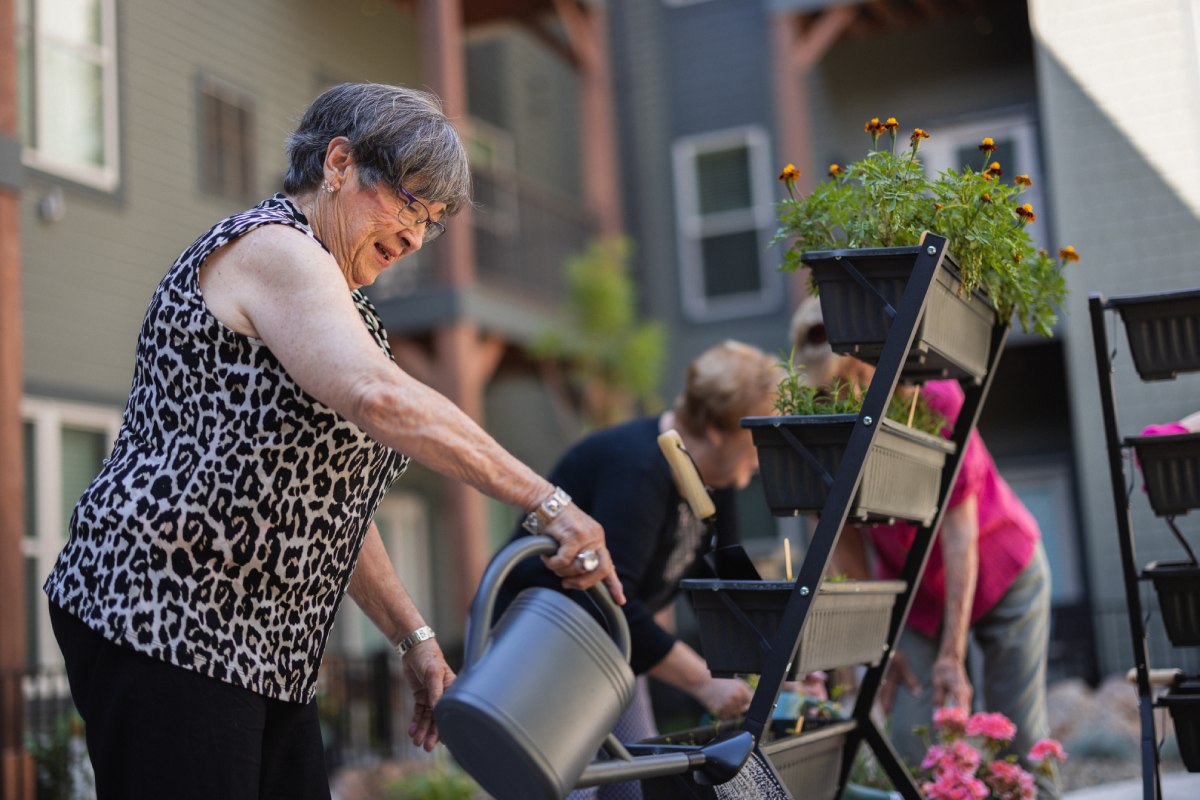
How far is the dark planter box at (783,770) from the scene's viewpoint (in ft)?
8.18

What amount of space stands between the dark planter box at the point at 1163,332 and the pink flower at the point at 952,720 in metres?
0.99

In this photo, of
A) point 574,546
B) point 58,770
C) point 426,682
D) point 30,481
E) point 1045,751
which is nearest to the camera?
point 574,546

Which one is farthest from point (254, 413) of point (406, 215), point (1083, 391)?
point (1083, 391)

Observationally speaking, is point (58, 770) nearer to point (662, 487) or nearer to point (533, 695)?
point (662, 487)

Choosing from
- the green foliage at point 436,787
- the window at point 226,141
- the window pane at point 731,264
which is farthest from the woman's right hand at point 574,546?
the window pane at point 731,264

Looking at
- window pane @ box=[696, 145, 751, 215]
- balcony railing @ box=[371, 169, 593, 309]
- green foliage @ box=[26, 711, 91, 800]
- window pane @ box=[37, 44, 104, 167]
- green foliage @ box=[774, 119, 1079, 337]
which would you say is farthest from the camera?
window pane @ box=[696, 145, 751, 215]

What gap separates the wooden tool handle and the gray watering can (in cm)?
71

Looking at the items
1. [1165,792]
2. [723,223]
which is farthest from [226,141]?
[1165,792]

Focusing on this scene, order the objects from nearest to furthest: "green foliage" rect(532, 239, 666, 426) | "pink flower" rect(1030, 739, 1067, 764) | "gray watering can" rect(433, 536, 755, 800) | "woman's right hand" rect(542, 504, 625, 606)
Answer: "gray watering can" rect(433, 536, 755, 800)
"woman's right hand" rect(542, 504, 625, 606)
"pink flower" rect(1030, 739, 1067, 764)
"green foliage" rect(532, 239, 666, 426)

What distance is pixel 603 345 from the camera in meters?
11.8

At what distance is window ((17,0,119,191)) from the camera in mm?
8805

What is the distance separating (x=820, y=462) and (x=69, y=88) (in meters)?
7.90

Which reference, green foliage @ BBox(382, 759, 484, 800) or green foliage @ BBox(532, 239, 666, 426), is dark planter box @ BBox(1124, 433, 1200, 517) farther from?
green foliage @ BBox(532, 239, 666, 426)

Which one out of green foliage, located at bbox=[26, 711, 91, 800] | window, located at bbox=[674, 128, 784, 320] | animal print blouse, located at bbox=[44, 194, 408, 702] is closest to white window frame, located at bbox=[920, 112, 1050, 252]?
window, located at bbox=[674, 128, 784, 320]
